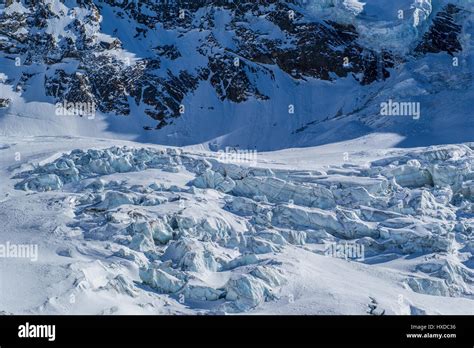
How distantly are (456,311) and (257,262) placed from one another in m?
7.94

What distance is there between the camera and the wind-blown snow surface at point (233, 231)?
2681cm

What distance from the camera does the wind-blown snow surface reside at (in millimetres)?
26812

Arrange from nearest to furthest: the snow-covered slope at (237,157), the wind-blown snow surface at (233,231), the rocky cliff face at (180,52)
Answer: the wind-blown snow surface at (233,231) → the snow-covered slope at (237,157) → the rocky cliff face at (180,52)

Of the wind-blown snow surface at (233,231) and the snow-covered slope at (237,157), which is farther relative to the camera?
the snow-covered slope at (237,157)

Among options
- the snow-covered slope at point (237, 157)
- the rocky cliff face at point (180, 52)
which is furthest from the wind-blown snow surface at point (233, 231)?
the rocky cliff face at point (180, 52)

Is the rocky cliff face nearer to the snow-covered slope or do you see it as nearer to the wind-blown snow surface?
the snow-covered slope

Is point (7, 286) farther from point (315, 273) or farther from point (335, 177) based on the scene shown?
point (335, 177)

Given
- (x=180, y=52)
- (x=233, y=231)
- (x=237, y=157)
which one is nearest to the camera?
(x=233, y=231)

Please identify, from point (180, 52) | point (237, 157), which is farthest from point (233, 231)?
point (180, 52)

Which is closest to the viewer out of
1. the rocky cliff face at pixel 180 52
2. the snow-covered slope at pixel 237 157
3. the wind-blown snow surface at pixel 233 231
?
the wind-blown snow surface at pixel 233 231

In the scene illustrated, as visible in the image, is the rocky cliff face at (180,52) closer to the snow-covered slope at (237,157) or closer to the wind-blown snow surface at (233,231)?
the snow-covered slope at (237,157)

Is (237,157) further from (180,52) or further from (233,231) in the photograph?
(180,52)

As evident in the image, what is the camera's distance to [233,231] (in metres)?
34.0
